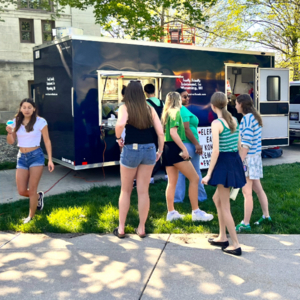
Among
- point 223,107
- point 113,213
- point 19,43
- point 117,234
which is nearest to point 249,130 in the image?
point 223,107

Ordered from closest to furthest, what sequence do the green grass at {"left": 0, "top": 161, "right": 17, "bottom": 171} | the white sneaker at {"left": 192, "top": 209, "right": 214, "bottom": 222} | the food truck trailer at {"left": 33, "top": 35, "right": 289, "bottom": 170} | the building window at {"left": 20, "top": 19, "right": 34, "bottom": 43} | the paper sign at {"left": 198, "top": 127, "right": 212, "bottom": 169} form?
the white sneaker at {"left": 192, "top": 209, "right": 214, "bottom": 222} → the food truck trailer at {"left": 33, "top": 35, "right": 289, "bottom": 170} → the paper sign at {"left": 198, "top": 127, "right": 212, "bottom": 169} → the green grass at {"left": 0, "top": 161, "right": 17, "bottom": 171} → the building window at {"left": 20, "top": 19, "right": 34, "bottom": 43}

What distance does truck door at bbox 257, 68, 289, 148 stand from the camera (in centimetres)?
996

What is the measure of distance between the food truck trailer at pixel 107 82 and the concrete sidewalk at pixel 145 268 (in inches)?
121

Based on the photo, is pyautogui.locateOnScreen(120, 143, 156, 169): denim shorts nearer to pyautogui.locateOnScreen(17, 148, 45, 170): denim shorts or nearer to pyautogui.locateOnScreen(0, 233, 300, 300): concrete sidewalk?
pyautogui.locateOnScreen(0, 233, 300, 300): concrete sidewalk

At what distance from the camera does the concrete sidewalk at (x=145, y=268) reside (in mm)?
3377

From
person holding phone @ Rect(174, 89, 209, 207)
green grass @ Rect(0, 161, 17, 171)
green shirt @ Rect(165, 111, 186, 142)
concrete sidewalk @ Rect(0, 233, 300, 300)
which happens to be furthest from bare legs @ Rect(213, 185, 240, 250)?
green grass @ Rect(0, 161, 17, 171)

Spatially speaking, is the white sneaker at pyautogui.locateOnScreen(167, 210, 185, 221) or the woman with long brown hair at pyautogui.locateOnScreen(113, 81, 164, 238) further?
the white sneaker at pyautogui.locateOnScreen(167, 210, 185, 221)

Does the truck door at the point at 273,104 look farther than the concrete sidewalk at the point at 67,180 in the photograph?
Yes

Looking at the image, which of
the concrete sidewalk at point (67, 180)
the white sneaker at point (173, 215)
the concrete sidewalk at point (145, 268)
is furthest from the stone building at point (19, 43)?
the concrete sidewalk at point (145, 268)

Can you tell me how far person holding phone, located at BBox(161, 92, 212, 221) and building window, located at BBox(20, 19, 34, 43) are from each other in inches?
834

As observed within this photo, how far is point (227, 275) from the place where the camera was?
368 cm

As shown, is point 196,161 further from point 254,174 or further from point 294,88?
point 294,88

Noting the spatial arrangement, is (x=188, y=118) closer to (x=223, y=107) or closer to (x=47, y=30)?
(x=223, y=107)

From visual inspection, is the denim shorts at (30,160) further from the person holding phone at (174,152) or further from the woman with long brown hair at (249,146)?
the woman with long brown hair at (249,146)
